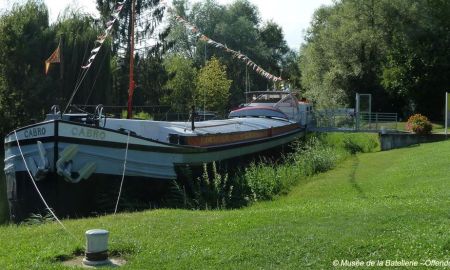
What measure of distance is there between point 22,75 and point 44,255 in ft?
89.8

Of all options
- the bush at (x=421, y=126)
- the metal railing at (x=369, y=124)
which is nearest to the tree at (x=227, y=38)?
the metal railing at (x=369, y=124)

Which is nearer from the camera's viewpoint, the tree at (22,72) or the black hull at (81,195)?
the black hull at (81,195)

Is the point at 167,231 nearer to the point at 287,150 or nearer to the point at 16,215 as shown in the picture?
the point at 16,215

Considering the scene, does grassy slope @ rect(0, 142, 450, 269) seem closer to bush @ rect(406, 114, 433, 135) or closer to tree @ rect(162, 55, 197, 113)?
bush @ rect(406, 114, 433, 135)

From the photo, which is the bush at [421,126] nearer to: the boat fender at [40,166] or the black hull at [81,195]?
the black hull at [81,195]

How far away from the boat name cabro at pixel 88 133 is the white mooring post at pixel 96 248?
7.57m

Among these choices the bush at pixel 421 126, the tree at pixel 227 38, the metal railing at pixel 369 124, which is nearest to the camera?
the bush at pixel 421 126

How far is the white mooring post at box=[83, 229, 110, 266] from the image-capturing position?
254 inches

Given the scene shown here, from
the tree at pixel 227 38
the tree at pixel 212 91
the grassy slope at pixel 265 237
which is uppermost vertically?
the tree at pixel 227 38

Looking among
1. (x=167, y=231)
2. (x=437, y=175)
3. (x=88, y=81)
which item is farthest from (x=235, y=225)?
(x=88, y=81)

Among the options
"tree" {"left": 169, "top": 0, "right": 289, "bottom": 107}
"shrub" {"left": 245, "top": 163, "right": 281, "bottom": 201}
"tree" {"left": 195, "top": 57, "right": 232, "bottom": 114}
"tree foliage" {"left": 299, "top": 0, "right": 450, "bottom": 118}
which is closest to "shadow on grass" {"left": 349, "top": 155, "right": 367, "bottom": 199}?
"shrub" {"left": 245, "top": 163, "right": 281, "bottom": 201}

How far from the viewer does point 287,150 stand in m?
25.7

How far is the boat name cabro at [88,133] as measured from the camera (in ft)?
44.8

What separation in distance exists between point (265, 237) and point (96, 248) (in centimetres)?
233
